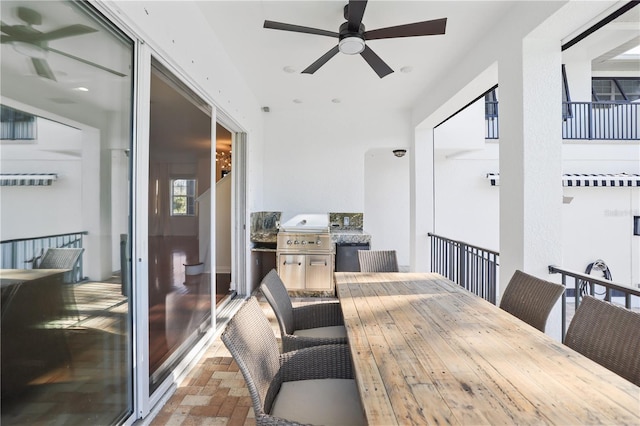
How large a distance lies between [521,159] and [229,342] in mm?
2289

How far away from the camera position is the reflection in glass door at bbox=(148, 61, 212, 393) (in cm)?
204

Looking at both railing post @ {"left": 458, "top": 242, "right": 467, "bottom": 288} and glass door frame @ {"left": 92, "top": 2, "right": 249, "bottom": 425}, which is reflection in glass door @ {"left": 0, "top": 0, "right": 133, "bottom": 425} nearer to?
glass door frame @ {"left": 92, "top": 2, "right": 249, "bottom": 425}

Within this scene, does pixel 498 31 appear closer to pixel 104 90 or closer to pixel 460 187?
pixel 104 90

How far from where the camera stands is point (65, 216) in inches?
51.0

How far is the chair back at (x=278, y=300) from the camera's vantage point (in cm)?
173

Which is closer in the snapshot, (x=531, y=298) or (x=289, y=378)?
(x=289, y=378)

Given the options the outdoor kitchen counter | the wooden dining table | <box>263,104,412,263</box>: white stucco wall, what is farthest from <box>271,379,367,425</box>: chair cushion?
<box>263,104,412,263</box>: white stucco wall

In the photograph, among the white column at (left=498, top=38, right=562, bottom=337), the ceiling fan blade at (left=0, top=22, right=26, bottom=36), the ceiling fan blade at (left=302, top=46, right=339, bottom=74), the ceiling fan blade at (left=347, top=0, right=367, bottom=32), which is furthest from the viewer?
the ceiling fan blade at (left=302, top=46, right=339, bottom=74)

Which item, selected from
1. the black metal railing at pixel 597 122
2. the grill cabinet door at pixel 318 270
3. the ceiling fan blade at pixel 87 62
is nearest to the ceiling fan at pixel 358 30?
the ceiling fan blade at pixel 87 62

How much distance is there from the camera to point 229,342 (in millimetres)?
1057

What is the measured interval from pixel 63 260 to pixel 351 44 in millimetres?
2201

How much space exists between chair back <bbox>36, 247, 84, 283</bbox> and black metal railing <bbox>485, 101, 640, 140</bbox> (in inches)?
300

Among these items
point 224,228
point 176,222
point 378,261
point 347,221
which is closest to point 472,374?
point 378,261

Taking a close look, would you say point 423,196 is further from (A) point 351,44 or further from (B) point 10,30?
(B) point 10,30
